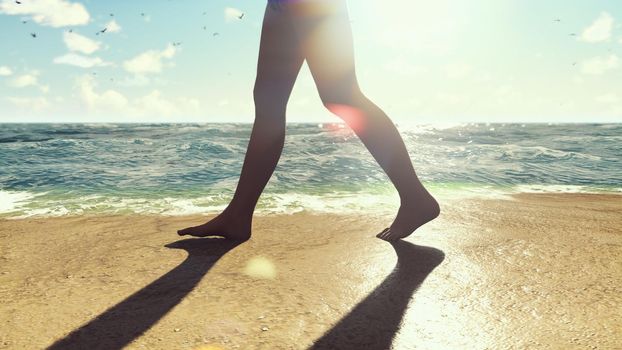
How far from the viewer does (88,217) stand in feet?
11.7

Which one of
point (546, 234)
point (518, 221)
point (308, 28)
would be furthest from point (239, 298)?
point (518, 221)

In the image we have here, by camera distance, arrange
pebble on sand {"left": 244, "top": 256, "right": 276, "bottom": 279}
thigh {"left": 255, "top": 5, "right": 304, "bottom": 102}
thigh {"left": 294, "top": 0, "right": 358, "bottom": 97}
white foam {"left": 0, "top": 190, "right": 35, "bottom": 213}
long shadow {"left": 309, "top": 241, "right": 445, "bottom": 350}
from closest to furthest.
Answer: long shadow {"left": 309, "top": 241, "right": 445, "bottom": 350} → pebble on sand {"left": 244, "top": 256, "right": 276, "bottom": 279} → thigh {"left": 294, "top": 0, "right": 358, "bottom": 97} → thigh {"left": 255, "top": 5, "right": 304, "bottom": 102} → white foam {"left": 0, "top": 190, "right": 35, "bottom": 213}

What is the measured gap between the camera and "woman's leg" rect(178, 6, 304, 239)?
265 centimetres

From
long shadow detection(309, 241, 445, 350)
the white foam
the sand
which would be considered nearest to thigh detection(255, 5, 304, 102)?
the sand

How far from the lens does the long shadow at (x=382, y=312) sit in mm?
1403

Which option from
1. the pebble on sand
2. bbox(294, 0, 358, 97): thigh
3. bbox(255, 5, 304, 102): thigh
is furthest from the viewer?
bbox(255, 5, 304, 102): thigh

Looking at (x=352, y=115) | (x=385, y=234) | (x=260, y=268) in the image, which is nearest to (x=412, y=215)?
(x=385, y=234)

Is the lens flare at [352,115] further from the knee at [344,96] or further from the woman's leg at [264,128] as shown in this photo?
the woman's leg at [264,128]

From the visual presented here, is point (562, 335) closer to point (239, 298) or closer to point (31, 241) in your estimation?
point (239, 298)

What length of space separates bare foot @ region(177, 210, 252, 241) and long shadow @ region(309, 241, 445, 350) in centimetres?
94

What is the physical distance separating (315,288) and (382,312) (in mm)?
335

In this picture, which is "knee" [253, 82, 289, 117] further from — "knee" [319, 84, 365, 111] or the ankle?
the ankle

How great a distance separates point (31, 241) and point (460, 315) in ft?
7.80

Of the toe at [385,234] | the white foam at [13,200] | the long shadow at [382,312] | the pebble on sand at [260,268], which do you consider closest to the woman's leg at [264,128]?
the pebble on sand at [260,268]
